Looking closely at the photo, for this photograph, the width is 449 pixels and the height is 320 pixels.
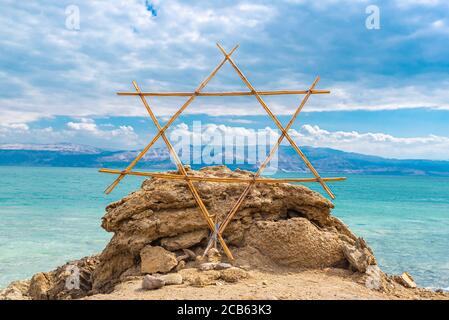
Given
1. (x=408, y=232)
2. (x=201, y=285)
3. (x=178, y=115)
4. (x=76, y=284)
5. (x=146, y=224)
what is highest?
(x=178, y=115)

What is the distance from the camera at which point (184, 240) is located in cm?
931

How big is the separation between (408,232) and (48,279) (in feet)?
79.7

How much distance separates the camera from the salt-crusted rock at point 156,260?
862cm

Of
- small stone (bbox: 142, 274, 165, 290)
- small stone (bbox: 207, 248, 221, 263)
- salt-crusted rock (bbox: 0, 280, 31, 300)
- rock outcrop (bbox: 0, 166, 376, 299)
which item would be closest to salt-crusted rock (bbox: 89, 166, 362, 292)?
rock outcrop (bbox: 0, 166, 376, 299)

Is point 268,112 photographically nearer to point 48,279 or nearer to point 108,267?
point 108,267

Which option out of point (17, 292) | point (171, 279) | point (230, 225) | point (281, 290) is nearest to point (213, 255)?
point (230, 225)

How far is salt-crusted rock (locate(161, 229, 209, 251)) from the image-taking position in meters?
9.21

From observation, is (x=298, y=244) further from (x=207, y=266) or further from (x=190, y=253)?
(x=190, y=253)

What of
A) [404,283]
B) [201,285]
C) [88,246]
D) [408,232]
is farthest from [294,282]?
[408,232]

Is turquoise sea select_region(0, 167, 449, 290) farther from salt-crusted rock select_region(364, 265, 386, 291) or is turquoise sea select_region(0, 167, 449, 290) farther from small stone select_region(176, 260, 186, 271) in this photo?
small stone select_region(176, 260, 186, 271)

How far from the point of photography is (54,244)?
21469mm

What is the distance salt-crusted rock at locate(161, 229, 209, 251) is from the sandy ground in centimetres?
106

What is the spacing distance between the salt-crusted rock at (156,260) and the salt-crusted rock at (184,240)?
216 mm

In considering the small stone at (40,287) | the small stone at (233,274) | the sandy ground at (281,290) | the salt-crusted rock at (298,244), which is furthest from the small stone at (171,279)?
the small stone at (40,287)
